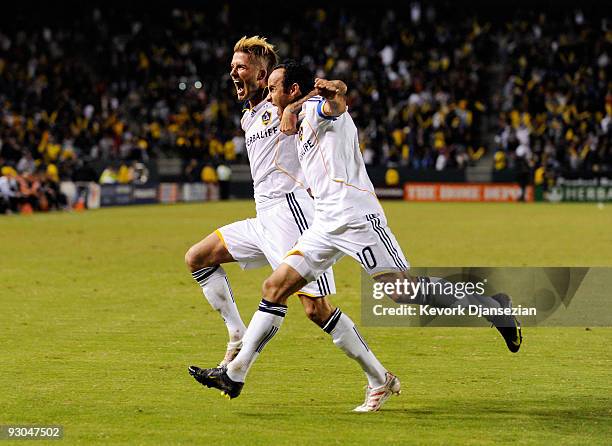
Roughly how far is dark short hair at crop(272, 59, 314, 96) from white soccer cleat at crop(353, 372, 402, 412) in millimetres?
2011

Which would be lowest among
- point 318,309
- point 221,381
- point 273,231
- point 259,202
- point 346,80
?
point 346,80

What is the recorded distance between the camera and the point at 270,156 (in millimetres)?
8297

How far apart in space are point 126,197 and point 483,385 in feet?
97.3

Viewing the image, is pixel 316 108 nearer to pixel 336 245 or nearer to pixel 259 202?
pixel 336 245

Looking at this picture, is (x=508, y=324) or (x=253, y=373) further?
(x=253, y=373)

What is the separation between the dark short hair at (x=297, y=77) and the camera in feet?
24.5

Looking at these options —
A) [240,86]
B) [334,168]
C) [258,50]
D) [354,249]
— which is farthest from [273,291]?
[258,50]

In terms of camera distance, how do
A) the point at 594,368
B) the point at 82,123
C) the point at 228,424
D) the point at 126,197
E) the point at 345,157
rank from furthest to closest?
the point at 82,123
the point at 126,197
the point at 594,368
the point at 345,157
the point at 228,424

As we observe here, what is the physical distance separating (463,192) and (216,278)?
33252 mm

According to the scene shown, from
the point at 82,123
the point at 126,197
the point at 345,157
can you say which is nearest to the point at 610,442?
the point at 345,157

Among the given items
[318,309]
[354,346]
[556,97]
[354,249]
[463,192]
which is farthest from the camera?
[556,97]

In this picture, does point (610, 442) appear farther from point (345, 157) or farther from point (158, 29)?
point (158, 29)

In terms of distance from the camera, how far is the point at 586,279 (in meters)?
14.9

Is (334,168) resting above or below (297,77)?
below
